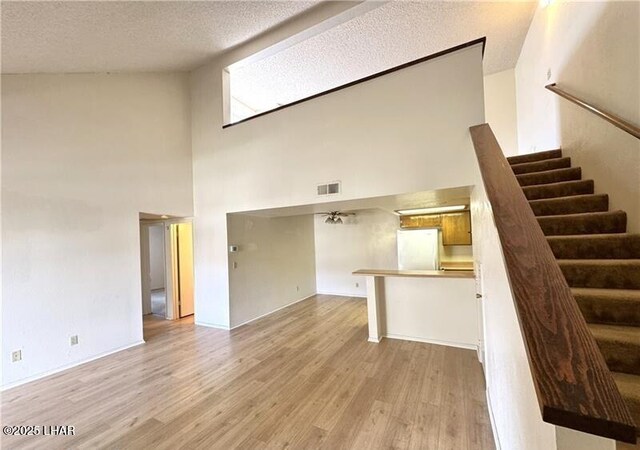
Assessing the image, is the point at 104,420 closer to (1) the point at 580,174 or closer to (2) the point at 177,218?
(2) the point at 177,218

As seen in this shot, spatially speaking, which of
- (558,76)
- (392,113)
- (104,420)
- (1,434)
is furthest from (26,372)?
(558,76)

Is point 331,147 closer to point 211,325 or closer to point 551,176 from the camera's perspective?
point 551,176

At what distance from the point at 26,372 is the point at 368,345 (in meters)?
4.19

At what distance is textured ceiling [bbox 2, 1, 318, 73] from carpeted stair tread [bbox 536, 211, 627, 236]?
4.23 metres

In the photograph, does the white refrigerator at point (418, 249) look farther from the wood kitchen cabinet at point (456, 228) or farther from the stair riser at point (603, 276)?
the stair riser at point (603, 276)

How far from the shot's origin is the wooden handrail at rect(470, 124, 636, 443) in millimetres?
540

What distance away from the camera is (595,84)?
261 cm

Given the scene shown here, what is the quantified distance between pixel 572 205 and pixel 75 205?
5759mm

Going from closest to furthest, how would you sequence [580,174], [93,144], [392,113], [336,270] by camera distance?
[580,174] → [392,113] → [93,144] → [336,270]

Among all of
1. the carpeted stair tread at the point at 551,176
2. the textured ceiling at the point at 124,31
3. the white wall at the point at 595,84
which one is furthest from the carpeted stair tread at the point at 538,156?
the textured ceiling at the point at 124,31

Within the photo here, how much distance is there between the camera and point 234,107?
659 cm

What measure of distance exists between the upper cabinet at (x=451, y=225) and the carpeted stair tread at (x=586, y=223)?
351 cm

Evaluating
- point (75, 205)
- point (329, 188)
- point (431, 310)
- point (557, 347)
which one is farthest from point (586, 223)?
point (75, 205)

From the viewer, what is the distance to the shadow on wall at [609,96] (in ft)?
6.85
